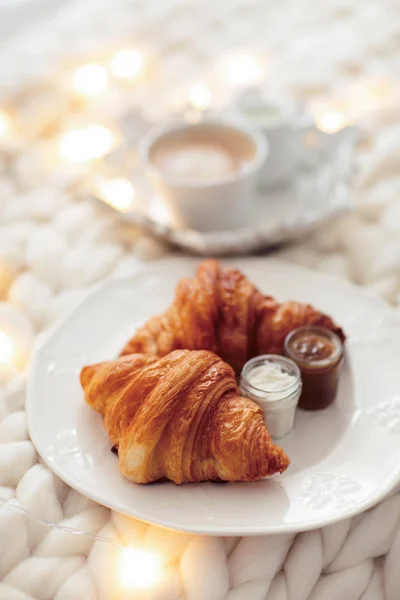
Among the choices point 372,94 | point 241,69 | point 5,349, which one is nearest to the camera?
point 5,349

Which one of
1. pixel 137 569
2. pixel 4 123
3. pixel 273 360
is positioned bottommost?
pixel 137 569

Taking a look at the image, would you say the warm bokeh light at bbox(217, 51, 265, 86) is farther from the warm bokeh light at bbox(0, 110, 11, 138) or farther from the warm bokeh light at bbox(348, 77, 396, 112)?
the warm bokeh light at bbox(0, 110, 11, 138)

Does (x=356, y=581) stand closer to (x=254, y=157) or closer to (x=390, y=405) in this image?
(x=390, y=405)

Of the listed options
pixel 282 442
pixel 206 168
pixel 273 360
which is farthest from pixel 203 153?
pixel 282 442

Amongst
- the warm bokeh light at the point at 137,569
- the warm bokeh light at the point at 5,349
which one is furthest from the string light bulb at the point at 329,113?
the warm bokeh light at the point at 137,569

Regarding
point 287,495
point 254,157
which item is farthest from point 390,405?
point 254,157

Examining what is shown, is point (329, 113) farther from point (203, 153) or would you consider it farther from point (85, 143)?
point (85, 143)

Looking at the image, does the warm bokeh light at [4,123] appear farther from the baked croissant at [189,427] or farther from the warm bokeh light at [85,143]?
the baked croissant at [189,427]
